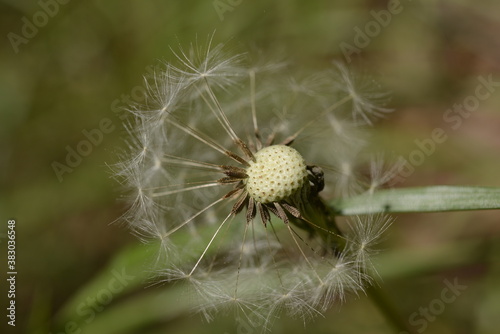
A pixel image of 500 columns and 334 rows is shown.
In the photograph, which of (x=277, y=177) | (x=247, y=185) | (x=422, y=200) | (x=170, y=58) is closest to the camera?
(x=277, y=177)

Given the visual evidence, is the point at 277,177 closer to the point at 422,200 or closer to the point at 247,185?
the point at 247,185

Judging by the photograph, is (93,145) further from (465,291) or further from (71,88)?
(465,291)

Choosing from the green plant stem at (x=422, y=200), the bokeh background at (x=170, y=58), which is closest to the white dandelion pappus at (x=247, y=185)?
the green plant stem at (x=422, y=200)

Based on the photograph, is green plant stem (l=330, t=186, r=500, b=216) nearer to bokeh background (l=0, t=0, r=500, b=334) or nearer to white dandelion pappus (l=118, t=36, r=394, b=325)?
white dandelion pappus (l=118, t=36, r=394, b=325)

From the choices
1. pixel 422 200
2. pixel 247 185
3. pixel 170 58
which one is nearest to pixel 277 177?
pixel 247 185

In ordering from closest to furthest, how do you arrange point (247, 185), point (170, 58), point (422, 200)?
point (247, 185) → point (422, 200) → point (170, 58)
